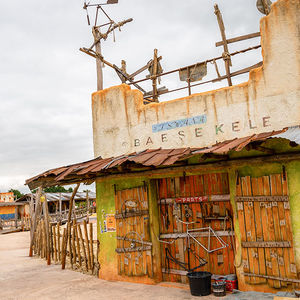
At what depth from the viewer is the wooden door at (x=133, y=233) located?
833 cm

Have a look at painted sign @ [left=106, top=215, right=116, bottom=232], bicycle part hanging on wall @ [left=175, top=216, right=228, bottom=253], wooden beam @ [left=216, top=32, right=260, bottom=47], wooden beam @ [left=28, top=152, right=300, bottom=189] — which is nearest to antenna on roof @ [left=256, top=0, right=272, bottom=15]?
wooden beam @ [left=216, top=32, right=260, bottom=47]

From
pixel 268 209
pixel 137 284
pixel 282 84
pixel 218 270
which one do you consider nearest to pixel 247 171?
pixel 268 209

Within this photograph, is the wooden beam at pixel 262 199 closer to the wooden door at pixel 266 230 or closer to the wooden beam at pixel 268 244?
the wooden door at pixel 266 230

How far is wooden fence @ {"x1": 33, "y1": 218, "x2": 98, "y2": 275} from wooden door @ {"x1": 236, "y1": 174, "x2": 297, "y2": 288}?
4.66 metres

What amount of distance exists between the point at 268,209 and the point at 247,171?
881mm

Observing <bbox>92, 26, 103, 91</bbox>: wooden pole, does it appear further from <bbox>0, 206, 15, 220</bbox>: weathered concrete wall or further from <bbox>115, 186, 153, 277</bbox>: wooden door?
<bbox>0, 206, 15, 220</bbox>: weathered concrete wall

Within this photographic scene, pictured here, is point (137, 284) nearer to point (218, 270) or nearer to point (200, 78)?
point (218, 270)

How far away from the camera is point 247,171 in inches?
277

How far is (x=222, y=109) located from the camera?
7609 millimetres

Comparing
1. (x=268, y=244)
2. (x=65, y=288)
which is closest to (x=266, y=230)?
(x=268, y=244)

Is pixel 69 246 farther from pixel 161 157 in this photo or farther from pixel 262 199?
pixel 262 199

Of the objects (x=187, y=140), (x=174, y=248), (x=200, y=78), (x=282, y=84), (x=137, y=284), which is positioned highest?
(x=200, y=78)

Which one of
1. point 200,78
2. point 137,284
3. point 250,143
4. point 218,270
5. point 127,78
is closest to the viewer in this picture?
point 250,143

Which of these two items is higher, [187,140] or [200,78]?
[200,78]
